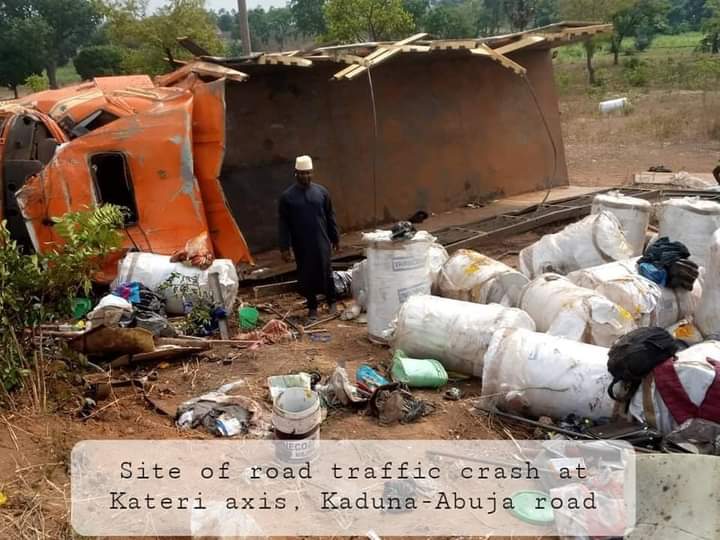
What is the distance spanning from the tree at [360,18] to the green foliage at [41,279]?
55.3ft

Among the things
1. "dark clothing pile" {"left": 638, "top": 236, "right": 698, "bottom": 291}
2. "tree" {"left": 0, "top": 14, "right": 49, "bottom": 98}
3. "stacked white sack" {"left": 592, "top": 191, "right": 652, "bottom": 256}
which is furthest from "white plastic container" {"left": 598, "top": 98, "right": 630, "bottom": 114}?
"tree" {"left": 0, "top": 14, "right": 49, "bottom": 98}

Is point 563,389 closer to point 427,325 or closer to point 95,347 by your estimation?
point 427,325

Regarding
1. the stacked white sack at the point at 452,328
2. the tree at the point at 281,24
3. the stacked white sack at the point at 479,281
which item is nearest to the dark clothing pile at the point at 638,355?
the stacked white sack at the point at 452,328

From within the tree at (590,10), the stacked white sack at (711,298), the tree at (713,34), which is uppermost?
the tree at (590,10)

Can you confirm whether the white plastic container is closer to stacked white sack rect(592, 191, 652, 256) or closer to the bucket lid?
stacked white sack rect(592, 191, 652, 256)

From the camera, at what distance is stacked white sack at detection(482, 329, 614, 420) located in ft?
14.4

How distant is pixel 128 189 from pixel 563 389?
513 cm

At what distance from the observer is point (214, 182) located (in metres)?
7.83

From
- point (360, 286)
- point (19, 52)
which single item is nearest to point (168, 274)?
point (360, 286)

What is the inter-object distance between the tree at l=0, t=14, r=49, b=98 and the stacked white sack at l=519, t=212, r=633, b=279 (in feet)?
108

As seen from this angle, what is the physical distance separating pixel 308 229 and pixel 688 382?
12.0 feet

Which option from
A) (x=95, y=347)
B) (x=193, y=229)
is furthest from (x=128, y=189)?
(x=95, y=347)

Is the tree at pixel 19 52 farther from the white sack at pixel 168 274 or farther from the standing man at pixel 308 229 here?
the standing man at pixel 308 229

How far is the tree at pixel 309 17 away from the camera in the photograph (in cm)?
4859
